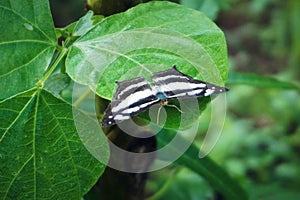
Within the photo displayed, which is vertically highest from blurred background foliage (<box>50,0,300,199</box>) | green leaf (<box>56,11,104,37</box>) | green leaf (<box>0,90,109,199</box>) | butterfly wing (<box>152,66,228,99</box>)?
green leaf (<box>56,11,104,37</box>)

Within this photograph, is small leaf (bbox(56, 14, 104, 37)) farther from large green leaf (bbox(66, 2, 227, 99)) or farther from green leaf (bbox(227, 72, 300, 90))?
green leaf (bbox(227, 72, 300, 90))

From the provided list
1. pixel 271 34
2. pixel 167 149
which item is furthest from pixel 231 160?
pixel 271 34

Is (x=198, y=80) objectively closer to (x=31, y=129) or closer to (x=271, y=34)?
(x=31, y=129)

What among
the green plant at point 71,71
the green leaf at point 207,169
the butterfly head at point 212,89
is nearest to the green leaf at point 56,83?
the green plant at point 71,71

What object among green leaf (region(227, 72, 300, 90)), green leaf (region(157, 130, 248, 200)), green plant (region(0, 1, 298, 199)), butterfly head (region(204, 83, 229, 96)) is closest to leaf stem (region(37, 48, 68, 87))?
green plant (region(0, 1, 298, 199))

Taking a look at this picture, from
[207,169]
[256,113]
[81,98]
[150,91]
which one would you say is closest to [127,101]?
[150,91]

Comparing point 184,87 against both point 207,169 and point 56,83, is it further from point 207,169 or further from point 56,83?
point 207,169

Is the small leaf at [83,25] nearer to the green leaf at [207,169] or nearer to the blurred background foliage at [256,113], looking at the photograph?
the blurred background foliage at [256,113]

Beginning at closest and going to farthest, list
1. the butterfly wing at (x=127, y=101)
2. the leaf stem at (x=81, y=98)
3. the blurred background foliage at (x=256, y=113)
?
1. the butterfly wing at (x=127, y=101)
2. the leaf stem at (x=81, y=98)
3. the blurred background foliage at (x=256, y=113)
